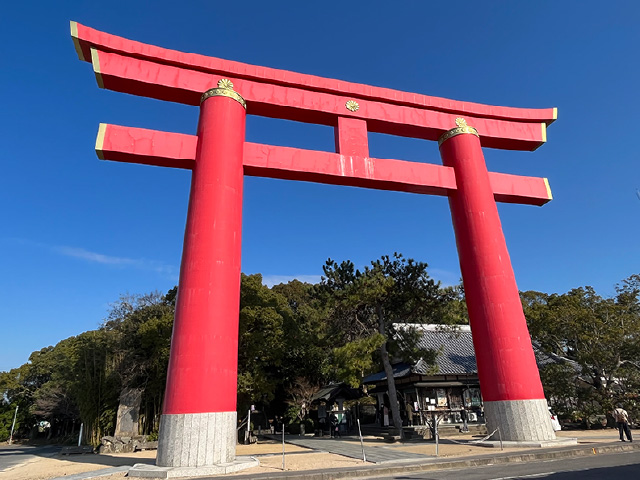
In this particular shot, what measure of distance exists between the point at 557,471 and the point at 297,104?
1095 centimetres

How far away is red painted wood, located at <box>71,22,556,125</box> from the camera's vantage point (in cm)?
1082

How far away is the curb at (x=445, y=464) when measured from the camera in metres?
7.05

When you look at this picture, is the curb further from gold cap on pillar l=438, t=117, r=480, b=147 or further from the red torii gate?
gold cap on pillar l=438, t=117, r=480, b=147

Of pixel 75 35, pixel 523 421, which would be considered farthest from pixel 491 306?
pixel 75 35

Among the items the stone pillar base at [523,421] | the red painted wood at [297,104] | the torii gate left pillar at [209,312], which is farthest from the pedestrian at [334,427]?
the red painted wood at [297,104]

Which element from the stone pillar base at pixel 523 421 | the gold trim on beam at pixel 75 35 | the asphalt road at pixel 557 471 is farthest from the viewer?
the gold trim on beam at pixel 75 35

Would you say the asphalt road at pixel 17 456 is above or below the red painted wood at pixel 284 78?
below

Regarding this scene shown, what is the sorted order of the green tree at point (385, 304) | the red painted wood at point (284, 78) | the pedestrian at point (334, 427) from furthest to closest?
the pedestrian at point (334, 427) < the green tree at point (385, 304) < the red painted wood at point (284, 78)

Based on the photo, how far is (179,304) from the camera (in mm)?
8938

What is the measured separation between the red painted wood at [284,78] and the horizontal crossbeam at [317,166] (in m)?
2.36

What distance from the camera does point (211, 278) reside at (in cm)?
905

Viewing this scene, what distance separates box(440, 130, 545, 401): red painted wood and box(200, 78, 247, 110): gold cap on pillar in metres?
7.15

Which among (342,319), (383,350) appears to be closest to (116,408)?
(342,319)

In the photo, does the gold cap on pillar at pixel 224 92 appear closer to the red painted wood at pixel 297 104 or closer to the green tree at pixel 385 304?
the red painted wood at pixel 297 104
